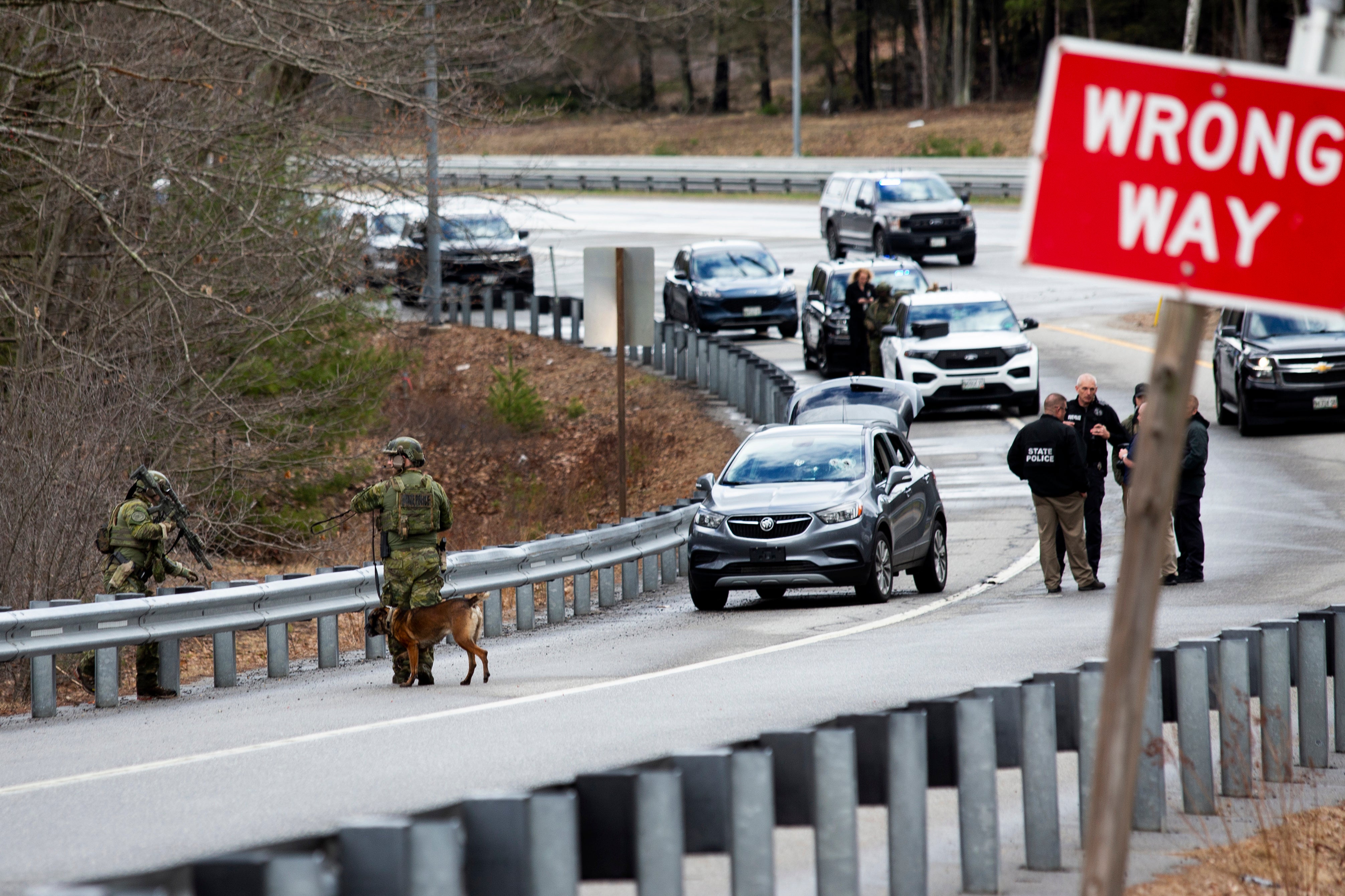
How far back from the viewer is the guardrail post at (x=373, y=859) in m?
4.48

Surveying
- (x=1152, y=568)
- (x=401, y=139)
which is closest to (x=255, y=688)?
(x=1152, y=568)

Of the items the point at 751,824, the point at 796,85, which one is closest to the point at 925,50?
the point at 796,85

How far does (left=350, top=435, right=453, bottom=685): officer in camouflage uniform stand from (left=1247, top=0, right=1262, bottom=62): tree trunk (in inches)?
2208

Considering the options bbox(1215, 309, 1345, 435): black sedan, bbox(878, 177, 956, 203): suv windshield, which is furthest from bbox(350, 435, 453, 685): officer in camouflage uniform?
bbox(878, 177, 956, 203): suv windshield

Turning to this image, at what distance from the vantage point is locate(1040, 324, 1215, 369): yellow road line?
111ft

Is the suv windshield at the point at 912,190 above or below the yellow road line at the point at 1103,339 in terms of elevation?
above

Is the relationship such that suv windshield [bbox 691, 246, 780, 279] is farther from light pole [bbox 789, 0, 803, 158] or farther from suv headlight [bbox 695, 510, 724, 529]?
light pole [bbox 789, 0, 803, 158]

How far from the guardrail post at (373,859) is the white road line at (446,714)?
15.8ft

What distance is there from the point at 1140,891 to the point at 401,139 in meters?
21.1

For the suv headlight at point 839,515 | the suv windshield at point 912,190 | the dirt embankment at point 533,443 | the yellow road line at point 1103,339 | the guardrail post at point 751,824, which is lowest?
the dirt embankment at point 533,443

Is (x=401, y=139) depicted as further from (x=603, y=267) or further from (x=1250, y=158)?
(x=1250, y=158)

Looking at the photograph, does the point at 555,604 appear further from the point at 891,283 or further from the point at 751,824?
the point at 891,283

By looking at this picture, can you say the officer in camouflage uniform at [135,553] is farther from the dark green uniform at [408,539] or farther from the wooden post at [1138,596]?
the wooden post at [1138,596]

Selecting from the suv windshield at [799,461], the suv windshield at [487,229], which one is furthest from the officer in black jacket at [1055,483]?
the suv windshield at [487,229]
